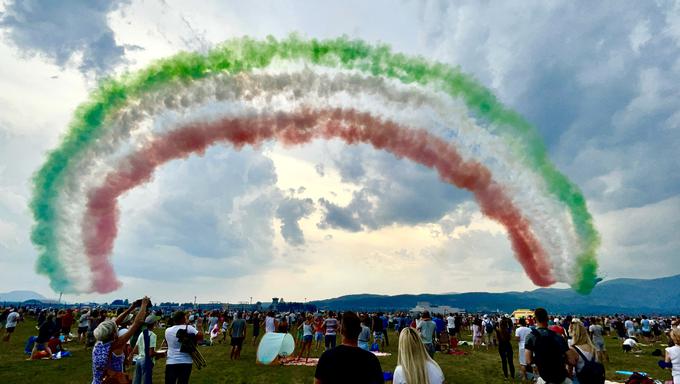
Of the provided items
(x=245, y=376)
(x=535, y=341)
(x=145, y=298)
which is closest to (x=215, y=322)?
(x=245, y=376)

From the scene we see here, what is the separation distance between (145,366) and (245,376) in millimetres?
6552

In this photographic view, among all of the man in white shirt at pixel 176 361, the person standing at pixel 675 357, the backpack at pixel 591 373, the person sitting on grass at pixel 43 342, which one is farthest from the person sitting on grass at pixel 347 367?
the person sitting on grass at pixel 43 342

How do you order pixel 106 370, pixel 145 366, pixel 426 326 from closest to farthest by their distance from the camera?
pixel 106 370, pixel 145 366, pixel 426 326

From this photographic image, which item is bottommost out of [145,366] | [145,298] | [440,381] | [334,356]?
[145,366]

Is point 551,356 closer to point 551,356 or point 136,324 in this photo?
point 551,356

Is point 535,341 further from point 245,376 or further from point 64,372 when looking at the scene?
point 64,372

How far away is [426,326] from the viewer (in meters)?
11.7

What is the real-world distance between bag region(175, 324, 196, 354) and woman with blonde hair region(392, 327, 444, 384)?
4402mm

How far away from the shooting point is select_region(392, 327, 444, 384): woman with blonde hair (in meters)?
3.57

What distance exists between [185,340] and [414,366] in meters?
4.65

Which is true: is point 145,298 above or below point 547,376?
above

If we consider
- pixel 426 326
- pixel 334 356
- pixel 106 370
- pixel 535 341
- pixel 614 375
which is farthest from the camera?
pixel 614 375

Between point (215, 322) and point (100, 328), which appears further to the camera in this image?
point (215, 322)

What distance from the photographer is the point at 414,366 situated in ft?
11.8
